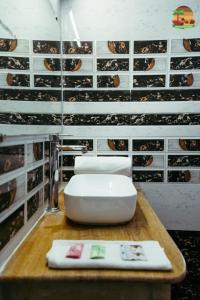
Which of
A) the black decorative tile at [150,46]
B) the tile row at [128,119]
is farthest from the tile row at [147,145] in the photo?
the black decorative tile at [150,46]

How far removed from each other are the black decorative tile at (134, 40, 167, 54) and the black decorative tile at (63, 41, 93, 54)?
31 centimetres

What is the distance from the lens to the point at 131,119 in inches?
70.1

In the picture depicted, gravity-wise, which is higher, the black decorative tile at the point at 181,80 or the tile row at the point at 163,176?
the black decorative tile at the point at 181,80

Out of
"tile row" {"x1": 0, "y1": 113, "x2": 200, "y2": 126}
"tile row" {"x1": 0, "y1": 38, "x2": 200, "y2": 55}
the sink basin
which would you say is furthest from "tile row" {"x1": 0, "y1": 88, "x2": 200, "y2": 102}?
the sink basin

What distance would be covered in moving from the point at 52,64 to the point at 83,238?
111 cm

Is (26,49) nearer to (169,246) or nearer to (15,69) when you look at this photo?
(15,69)

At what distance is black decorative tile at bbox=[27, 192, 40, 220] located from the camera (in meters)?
1.07

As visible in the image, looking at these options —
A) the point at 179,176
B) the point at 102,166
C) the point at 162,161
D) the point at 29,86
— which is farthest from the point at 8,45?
the point at 179,176

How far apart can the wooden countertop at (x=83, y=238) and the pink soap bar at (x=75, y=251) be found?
55 millimetres

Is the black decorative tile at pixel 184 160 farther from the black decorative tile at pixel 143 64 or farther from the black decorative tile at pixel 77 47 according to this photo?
the black decorative tile at pixel 77 47

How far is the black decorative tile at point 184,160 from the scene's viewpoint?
1780mm

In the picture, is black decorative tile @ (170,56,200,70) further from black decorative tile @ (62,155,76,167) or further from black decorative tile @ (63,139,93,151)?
black decorative tile @ (62,155,76,167)

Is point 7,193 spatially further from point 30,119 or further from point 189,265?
point 189,265

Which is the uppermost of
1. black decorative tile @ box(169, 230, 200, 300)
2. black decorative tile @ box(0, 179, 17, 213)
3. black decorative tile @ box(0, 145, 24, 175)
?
black decorative tile @ box(0, 145, 24, 175)
